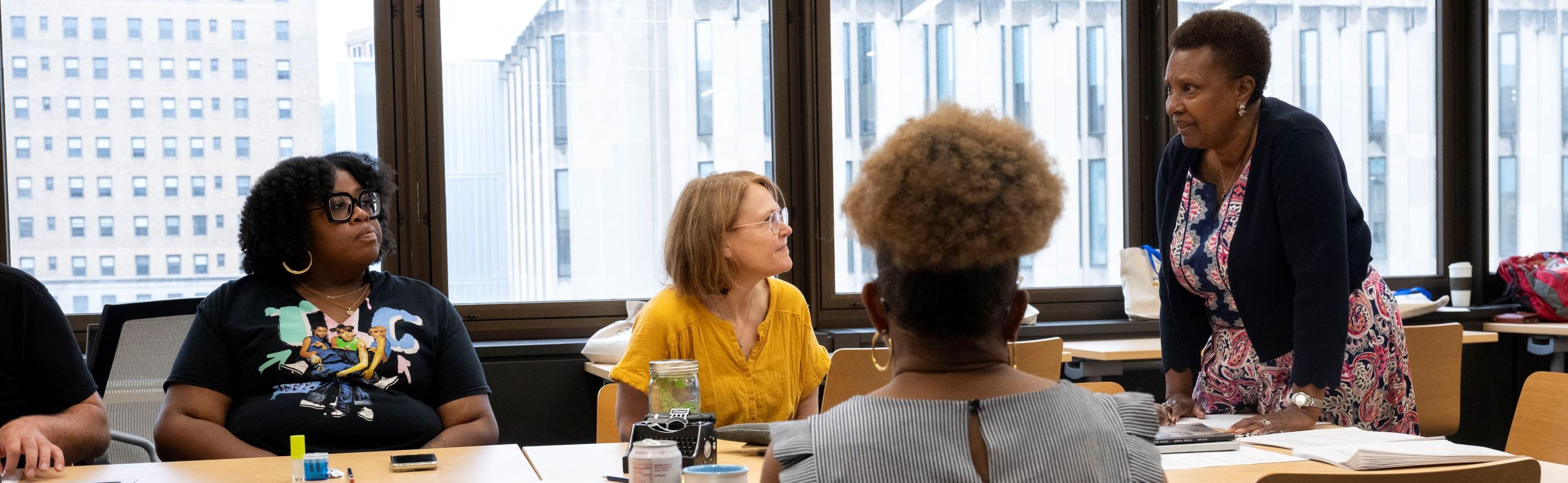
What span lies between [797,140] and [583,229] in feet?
2.88

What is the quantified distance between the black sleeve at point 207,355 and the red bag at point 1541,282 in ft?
15.6

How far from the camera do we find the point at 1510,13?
5.37 m

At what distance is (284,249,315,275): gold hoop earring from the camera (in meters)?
2.52

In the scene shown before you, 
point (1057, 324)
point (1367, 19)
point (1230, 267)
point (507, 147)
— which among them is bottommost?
point (1057, 324)

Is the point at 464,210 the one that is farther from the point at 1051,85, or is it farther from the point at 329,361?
the point at 1051,85

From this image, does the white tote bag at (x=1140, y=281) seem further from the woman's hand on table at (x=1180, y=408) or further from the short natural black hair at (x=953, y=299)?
the short natural black hair at (x=953, y=299)

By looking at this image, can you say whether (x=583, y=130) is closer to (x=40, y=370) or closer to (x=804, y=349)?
(x=804, y=349)

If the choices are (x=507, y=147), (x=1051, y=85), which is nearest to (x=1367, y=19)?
(x=1051, y=85)

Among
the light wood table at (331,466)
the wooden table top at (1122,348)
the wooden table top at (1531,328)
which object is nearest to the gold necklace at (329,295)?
the light wood table at (331,466)

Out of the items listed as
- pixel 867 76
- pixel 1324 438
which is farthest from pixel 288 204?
pixel 867 76

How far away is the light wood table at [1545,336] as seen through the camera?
456cm

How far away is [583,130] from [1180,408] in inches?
110

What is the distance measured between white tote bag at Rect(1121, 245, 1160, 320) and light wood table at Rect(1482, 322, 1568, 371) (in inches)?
55.2

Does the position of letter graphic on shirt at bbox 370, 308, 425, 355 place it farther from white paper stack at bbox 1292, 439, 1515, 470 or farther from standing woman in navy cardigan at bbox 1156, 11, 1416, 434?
white paper stack at bbox 1292, 439, 1515, 470
